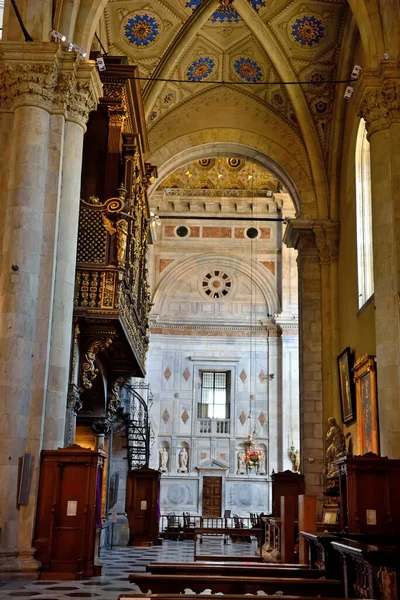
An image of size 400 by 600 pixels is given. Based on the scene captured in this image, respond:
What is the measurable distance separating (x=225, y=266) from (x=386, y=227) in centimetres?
2109

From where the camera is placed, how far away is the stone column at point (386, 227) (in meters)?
12.1

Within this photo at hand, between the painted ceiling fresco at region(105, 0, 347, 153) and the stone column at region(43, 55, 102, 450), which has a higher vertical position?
the painted ceiling fresco at region(105, 0, 347, 153)

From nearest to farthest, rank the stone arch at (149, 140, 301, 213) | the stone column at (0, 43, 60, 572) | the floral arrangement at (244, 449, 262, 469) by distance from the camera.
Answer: the stone column at (0, 43, 60, 572) → the stone arch at (149, 140, 301, 213) → the floral arrangement at (244, 449, 262, 469)

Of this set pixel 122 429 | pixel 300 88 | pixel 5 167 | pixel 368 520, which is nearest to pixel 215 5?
pixel 300 88

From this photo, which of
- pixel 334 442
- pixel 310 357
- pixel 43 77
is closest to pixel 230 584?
pixel 43 77

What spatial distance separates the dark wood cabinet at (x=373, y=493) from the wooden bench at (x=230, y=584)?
16.0ft

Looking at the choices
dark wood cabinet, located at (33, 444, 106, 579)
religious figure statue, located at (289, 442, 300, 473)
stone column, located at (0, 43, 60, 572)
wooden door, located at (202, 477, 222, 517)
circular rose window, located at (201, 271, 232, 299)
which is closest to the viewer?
stone column, located at (0, 43, 60, 572)

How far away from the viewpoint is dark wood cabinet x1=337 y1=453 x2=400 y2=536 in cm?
1166

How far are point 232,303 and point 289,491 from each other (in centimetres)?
→ 1436

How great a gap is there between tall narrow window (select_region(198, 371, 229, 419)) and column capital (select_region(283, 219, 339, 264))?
12.4 m

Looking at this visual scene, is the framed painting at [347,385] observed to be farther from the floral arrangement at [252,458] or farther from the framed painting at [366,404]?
the floral arrangement at [252,458]

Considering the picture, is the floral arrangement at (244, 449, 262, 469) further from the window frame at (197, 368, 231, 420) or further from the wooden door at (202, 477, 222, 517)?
the window frame at (197, 368, 231, 420)

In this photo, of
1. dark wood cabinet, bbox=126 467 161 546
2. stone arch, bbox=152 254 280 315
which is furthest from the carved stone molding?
stone arch, bbox=152 254 280 315

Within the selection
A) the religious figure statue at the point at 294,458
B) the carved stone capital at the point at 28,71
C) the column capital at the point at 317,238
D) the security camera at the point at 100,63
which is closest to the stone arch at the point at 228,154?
the column capital at the point at 317,238
